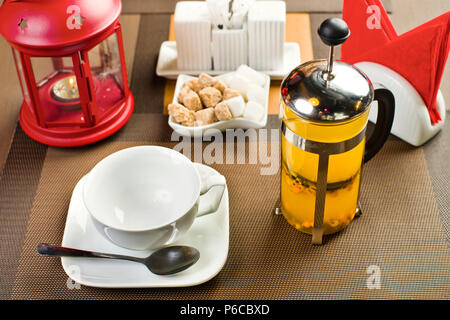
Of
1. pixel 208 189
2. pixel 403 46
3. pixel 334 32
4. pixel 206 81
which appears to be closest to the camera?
pixel 334 32

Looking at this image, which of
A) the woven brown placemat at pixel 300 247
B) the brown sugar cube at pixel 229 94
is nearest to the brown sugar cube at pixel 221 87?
the brown sugar cube at pixel 229 94

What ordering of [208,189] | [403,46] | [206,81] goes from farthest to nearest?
[206,81]
[403,46]
[208,189]

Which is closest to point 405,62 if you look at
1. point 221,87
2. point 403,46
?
point 403,46

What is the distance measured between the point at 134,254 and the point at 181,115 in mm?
254

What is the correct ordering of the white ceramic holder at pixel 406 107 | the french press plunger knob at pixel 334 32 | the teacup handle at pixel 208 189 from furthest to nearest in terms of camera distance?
the white ceramic holder at pixel 406 107 < the teacup handle at pixel 208 189 < the french press plunger knob at pixel 334 32

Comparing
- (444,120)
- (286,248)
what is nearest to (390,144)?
(444,120)

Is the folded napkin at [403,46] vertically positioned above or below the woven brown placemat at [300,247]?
above

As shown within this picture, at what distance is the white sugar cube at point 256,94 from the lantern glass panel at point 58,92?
26cm

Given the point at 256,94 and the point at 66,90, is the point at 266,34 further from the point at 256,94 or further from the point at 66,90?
the point at 66,90

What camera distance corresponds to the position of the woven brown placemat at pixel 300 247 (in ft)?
2.27

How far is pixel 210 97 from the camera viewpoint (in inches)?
35.4

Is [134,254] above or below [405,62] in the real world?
below

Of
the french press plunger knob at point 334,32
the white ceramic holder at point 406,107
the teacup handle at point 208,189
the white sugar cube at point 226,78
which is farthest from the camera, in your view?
the white sugar cube at point 226,78

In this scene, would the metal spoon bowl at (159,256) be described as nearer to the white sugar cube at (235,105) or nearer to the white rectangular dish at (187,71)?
the white sugar cube at (235,105)
